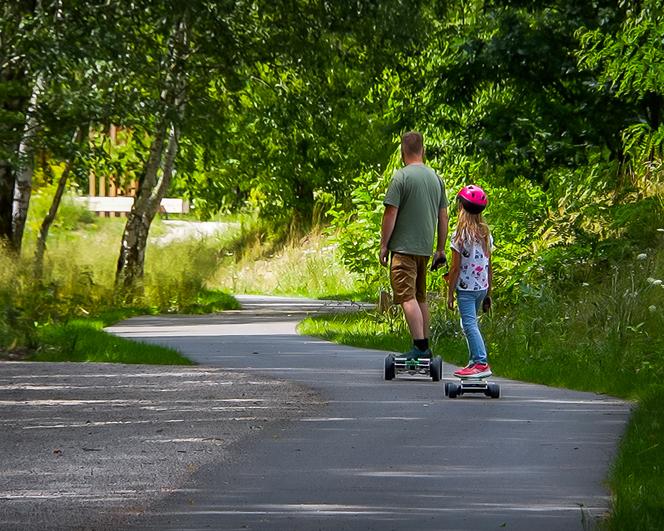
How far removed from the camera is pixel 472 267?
12891mm

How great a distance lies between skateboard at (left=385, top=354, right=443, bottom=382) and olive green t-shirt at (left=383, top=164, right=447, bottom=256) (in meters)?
0.88

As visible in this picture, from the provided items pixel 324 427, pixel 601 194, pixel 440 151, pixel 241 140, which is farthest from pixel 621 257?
pixel 241 140

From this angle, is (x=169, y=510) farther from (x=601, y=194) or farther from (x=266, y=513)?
(x=601, y=194)

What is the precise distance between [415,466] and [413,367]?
5166 millimetres

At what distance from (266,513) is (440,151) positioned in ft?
57.5

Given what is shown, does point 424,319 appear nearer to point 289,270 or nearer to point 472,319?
point 472,319

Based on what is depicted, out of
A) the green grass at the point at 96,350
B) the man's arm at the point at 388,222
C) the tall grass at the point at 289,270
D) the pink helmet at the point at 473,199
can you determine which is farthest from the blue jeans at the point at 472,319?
the tall grass at the point at 289,270

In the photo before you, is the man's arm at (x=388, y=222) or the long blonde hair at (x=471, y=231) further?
the man's arm at (x=388, y=222)

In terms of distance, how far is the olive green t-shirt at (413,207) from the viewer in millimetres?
14125

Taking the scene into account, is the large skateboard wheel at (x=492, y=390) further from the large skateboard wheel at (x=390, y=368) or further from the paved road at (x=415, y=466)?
the large skateboard wheel at (x=390, y=368)

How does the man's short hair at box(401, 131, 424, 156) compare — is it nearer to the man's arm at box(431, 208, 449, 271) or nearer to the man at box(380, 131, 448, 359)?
the man at box(380, 131, 448, 359)

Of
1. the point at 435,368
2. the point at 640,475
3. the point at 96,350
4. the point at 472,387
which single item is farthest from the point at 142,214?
the point at 640,475

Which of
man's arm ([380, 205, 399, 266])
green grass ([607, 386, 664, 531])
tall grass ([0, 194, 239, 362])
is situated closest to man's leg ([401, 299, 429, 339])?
man's arm ([380, 205, 399, 266])

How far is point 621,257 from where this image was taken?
64.8 ft
